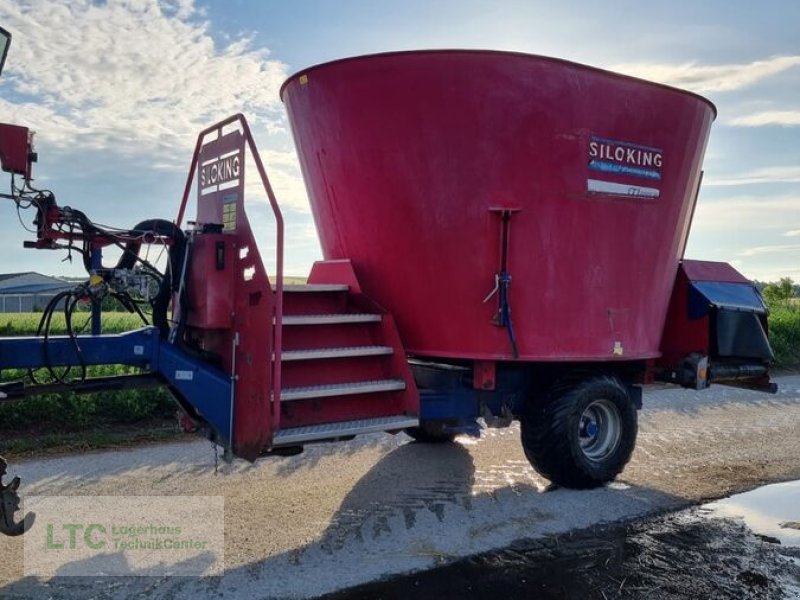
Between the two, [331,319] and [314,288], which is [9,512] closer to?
[331,319]

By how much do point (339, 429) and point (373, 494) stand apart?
103 cm

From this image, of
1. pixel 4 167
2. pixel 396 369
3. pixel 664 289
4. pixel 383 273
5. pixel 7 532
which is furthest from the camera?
pixel 664 289

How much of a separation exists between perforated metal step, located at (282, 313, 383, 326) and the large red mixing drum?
33 centimetres

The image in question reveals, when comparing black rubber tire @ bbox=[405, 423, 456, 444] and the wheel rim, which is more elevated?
the wheel rim

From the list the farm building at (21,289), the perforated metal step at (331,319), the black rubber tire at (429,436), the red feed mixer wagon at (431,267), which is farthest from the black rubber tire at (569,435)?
the farm building at (21,289)

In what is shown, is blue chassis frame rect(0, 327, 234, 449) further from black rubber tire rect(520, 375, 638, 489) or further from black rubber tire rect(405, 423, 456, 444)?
black rubber tire rect(405, 423, 456, 444)

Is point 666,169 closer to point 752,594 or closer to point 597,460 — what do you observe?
point 597,460

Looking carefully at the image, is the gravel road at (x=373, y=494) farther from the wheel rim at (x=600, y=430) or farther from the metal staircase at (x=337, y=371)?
the metal staircase at (x=337, y=371)

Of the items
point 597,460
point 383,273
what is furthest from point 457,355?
point 597,460

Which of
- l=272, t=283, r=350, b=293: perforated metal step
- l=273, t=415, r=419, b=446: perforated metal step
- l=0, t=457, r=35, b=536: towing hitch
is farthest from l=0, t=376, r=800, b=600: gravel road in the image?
l=272, t=283, r=350, b=293: perforated metal step

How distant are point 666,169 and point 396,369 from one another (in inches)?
104

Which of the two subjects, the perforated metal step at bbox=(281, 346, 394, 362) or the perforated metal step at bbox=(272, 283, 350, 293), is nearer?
the perforated metal step at bbox=(281, 346, 394, 362)

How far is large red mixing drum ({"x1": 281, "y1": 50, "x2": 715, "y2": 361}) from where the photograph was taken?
16.0 feet

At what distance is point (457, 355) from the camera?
506 centimetres
